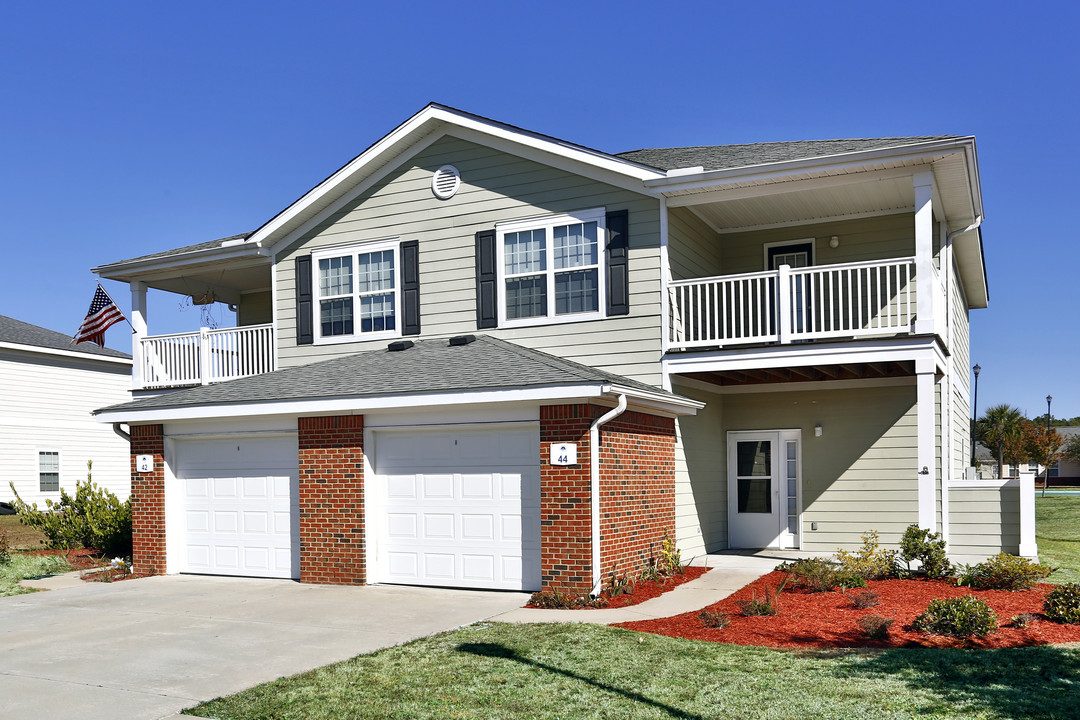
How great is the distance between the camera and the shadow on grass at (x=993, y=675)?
6582 mm

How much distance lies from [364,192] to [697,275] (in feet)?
19.1

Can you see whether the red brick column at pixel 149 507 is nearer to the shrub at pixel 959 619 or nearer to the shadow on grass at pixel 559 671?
the shadow on grass at pixel 559 671

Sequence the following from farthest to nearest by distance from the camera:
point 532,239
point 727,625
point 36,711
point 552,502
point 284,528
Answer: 1. point 532,239
2. point 284,528
3. point 552,502
4. point 727,625
5. point 36,711

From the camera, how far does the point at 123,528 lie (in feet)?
55.0

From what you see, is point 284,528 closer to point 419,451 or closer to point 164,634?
point 419,451

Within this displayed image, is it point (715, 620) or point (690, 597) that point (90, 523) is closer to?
point (690, 597)

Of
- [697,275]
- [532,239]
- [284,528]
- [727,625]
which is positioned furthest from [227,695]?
[697,275]

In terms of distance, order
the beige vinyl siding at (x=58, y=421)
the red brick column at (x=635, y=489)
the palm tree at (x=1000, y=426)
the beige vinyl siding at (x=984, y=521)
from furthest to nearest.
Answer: the palm tree at (x=1000, y=426) → the beige vinyl siding at (x=58, y=421) → the beige vinyl siding at (x=984, y=521) → the red brick column at (x=635, y=489)

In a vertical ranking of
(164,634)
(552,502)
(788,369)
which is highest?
Result: (788,369)

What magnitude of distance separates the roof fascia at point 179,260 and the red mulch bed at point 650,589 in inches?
360

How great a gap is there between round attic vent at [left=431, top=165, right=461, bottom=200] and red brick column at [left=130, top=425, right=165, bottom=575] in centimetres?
578

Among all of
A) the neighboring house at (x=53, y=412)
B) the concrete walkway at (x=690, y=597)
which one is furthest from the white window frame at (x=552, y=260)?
the neighboring house at (x=53, y=412)

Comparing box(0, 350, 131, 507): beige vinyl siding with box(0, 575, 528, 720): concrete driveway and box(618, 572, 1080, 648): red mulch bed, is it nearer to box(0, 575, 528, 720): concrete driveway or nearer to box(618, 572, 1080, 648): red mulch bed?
box(0, 575, 528, 720): concrete driveway

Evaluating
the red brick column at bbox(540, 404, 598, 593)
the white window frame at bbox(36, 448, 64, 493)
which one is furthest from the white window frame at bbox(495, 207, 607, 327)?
the white window frame at bbox(36, 448, 64, 493)
